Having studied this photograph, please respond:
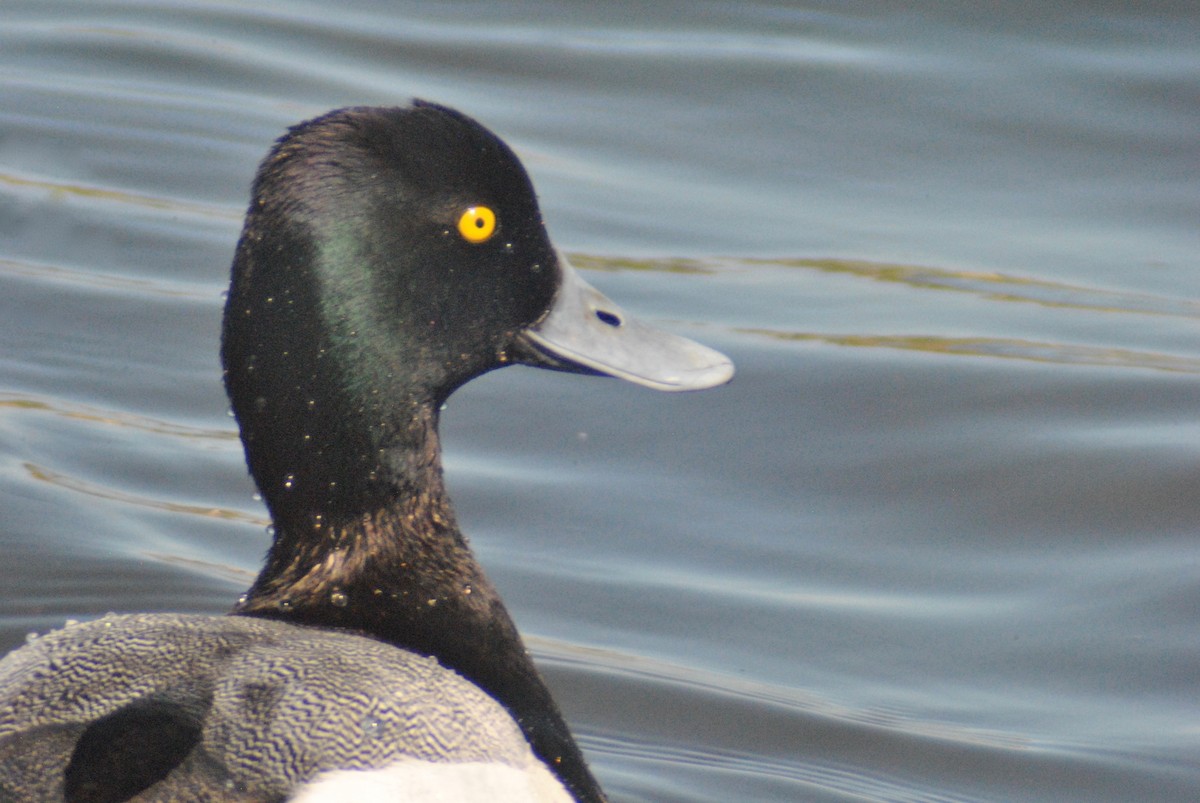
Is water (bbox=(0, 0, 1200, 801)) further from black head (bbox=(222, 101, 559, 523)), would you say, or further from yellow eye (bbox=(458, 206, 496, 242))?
yellow eye (bbox=(458, 206, 496, 242))

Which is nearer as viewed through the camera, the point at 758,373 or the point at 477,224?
the point at 477,224

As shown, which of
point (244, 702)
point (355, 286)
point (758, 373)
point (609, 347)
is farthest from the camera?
point (758, 373)

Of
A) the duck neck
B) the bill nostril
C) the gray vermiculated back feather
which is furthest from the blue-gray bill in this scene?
the gray vermiculated back feather

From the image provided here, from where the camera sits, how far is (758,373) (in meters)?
5.99

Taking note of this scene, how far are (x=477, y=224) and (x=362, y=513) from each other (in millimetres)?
567

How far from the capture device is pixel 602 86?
8469 millimetres

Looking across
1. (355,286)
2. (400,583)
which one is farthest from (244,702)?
(355,286)

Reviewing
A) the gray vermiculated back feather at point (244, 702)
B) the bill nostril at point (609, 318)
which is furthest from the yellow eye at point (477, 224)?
the gray vermiculated back feather at point (244, 702)

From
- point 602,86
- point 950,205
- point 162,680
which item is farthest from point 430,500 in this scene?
point 602,86

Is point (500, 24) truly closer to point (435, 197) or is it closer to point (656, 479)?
point (656, 479)

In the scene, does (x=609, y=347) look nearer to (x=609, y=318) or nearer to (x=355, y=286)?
(x=609, y=318)

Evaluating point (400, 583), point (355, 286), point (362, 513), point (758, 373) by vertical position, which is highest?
point (355, 286)

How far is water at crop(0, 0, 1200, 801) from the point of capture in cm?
435

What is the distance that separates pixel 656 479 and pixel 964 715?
1.38 meters
